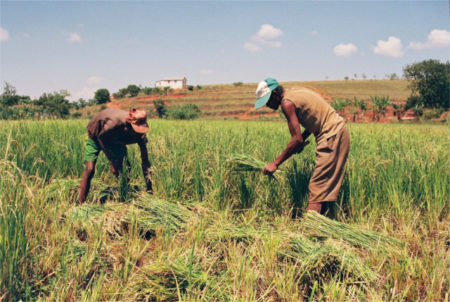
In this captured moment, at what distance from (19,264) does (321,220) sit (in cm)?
224

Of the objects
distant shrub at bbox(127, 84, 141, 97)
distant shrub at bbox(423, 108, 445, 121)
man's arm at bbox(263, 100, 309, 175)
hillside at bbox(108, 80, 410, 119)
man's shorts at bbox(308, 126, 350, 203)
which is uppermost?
distant shrub at bbox(127, 84, 141, 97)

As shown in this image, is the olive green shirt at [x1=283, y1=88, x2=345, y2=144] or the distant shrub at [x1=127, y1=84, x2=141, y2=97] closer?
the olive green shirt at [x1=283, y1=88, x2=345, y2=144]

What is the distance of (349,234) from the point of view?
238 cm

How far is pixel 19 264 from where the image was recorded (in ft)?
5.86

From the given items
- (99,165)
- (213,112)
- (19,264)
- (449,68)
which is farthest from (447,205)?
(449,68)

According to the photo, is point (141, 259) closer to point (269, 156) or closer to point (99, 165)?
point (269, 156)

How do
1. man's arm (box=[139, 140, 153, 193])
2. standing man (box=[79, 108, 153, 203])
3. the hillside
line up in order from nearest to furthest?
standing man (box=[79, 108, 153, 203]), man's arm (box=[139, 140, 153, 193]), the hillside

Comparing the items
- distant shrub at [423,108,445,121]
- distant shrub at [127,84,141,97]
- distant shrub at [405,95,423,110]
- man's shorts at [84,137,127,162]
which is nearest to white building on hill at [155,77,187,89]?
distant shrub at [127,84,141,97]

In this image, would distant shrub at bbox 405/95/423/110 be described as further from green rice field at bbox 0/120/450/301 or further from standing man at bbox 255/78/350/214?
standing man at bbox 255/78/350/214

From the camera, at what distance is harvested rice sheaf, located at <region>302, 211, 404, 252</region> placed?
225 cm

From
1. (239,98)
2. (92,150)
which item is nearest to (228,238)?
(92,150)

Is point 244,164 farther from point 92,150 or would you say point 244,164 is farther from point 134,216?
point 92,150

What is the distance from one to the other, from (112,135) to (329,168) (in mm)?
2424

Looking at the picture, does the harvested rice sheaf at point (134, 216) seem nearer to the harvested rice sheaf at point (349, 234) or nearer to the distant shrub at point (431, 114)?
the harvested rice sheaf at point (349, 234)
